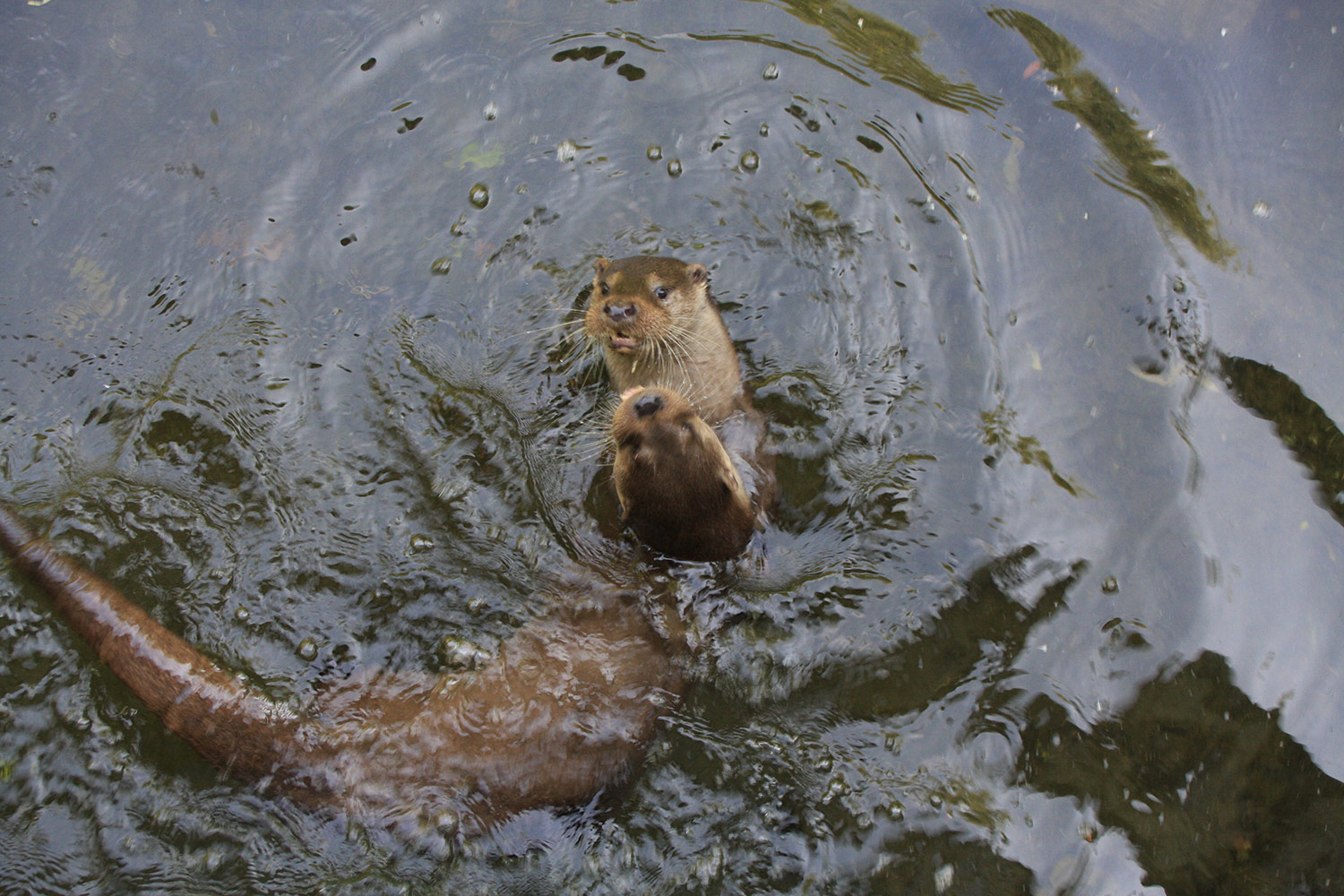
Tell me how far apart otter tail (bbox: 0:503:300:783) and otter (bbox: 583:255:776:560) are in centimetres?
97

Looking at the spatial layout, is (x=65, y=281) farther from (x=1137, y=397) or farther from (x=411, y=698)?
(x=1137, y=397)

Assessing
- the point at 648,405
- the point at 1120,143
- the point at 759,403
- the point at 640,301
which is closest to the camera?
the point at 648,405

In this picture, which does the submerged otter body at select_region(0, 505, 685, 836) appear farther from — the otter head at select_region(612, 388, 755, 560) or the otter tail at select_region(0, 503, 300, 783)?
the otter head at select_region(612, 388, 755, 560)

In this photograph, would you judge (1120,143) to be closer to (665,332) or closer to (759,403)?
(759,403)

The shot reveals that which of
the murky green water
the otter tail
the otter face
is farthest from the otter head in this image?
the otter tail

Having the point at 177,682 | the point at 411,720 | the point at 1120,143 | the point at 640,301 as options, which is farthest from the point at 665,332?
the point at 1120,143

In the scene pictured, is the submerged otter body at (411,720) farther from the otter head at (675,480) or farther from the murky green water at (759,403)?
the otter head at (675,480)

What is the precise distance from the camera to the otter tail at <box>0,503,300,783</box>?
6.36 ft

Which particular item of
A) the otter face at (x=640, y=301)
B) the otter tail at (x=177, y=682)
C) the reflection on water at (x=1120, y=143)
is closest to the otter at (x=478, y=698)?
the otter tail at (x=177, y=682)

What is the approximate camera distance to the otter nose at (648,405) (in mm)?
2250

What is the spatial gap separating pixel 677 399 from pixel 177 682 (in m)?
1.28

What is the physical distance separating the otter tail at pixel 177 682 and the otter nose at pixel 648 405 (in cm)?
104

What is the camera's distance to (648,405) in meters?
2.26

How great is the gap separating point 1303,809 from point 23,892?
2.84 meters
